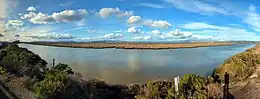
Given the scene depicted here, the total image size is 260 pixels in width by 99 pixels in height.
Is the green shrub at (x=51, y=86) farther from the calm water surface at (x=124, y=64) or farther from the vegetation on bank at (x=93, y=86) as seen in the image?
the calm water surface at (x=124, y=64)

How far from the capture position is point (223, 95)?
8.58m

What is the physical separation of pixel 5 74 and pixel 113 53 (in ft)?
27.1

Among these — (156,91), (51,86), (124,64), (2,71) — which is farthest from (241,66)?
(2,71)

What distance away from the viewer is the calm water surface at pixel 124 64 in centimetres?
1343

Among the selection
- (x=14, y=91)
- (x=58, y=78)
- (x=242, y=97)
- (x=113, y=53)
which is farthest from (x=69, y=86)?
(x=113, y=53)

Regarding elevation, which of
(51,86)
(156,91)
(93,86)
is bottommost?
(156,91)

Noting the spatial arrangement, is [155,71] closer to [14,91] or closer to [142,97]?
[142,97]

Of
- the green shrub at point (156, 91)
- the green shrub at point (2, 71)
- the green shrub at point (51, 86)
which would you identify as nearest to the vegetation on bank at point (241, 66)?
the green shrub at point (156, 91)

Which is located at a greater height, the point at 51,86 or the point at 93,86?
the point at 51,86

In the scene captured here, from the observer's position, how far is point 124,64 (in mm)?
15148

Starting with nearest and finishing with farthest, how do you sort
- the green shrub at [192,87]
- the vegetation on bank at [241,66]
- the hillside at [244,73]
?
the green shrub at [192,87] < the hillside at [244,73] < the vegetation on bank at [241,66]

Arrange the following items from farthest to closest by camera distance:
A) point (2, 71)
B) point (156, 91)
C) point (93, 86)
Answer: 1. point (2, 71)
2. point (156, 91)
3. point (93, 86)

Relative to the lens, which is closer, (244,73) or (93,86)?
(93,86)

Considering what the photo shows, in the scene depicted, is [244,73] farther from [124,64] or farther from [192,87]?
[124,64]
